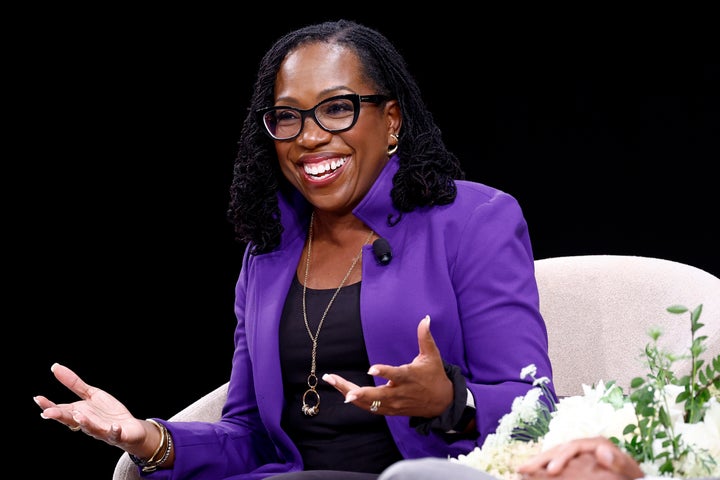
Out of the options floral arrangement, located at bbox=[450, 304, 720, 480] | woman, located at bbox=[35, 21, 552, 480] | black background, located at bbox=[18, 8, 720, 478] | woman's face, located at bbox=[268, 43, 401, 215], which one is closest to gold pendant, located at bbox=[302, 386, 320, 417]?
woman, located at bbox=[35, 21, 552, 480]

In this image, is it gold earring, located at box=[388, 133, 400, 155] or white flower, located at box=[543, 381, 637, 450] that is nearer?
white flower, located at box=[543, 381, 637, 450]

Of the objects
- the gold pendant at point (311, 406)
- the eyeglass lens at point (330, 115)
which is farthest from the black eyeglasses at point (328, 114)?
the gold pendant at point (311, 406)

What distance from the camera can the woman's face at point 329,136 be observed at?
7.44 feet

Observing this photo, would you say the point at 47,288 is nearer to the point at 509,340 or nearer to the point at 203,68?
the point at 203,68

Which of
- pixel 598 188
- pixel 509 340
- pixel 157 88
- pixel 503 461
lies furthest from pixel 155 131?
pixel 503 461

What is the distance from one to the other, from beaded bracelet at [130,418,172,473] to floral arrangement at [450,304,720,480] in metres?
0.94

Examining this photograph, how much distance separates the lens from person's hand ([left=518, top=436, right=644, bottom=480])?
49.2 inches

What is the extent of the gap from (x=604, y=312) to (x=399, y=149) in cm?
64

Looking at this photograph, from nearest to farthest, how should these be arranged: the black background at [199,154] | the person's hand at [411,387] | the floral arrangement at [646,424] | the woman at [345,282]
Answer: the floral arrangement at [646,424]
the person's hand at [411,387]
the woman at [345,282]
the black background at [199,154]

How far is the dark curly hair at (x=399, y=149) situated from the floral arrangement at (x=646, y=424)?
2.80 ft

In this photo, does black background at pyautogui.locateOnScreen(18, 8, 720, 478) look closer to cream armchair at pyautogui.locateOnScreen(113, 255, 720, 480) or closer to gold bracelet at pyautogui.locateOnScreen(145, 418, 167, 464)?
cream armchair at pyautogui.locateOnScreen(113, 255, 720, 480)

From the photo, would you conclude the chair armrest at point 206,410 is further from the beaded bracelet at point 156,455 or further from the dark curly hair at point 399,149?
the dark curly hair at point 399,149

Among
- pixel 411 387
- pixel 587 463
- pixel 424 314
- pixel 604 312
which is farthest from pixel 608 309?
pixel 587 463

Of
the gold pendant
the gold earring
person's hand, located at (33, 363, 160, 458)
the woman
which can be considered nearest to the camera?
person's hand, located at (33, 363, 160, 458)
